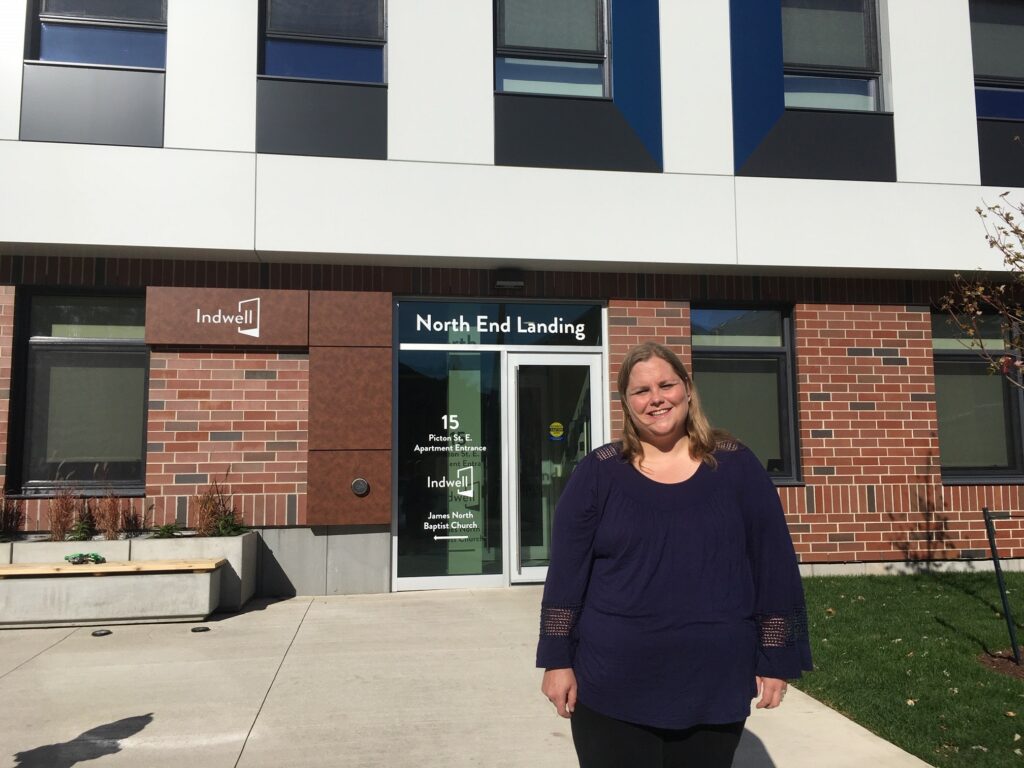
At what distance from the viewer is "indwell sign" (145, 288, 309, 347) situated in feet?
25.0

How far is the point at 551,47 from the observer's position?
8.47 meters

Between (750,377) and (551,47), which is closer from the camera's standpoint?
(551,47)

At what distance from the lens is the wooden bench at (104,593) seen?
639cm

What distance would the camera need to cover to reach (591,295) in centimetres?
847

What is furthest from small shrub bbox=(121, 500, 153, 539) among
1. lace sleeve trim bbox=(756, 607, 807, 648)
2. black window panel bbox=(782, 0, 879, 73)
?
black window panel bbox=(782, 0, 879, 73)

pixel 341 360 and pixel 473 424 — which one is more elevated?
pixel 341 360

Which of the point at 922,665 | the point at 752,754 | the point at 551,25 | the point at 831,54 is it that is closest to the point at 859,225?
the point at 831,54

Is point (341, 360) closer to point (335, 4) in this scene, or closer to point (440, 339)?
point (440, 339)

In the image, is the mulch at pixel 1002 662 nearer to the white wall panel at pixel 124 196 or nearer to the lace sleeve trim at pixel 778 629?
the lace sleeve trim at pixel 778 629

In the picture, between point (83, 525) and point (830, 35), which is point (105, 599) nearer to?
point (83, 525)

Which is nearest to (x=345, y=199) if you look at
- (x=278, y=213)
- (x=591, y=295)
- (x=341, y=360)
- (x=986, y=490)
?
Result: (x=278, y=213)

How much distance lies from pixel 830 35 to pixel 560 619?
8781 millimetres

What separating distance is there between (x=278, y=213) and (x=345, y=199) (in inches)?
25.4

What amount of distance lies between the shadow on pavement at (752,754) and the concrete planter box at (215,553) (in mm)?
4686
